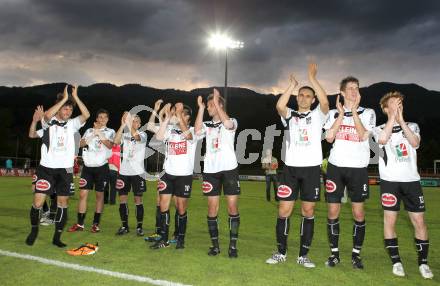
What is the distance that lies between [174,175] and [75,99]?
217 centimetres

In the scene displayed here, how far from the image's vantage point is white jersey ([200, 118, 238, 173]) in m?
6.68

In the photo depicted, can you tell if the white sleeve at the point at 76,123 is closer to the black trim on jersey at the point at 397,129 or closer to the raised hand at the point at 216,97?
the raised hand at the point at 216,97

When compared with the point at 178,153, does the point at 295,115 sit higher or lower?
higher

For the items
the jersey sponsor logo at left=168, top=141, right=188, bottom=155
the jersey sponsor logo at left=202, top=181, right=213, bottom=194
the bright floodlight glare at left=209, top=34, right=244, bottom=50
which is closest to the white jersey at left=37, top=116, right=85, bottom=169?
the jersey sponsor logo at left=168, top=141, right=188, bottom=155

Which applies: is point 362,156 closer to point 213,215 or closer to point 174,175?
point 213,215

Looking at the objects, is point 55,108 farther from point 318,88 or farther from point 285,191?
point 318,88

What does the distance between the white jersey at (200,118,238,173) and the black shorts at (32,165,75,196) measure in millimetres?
2476

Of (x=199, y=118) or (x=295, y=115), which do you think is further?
(x=199, y=118)

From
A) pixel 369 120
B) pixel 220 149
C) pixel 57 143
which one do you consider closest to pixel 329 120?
pixel 369 120

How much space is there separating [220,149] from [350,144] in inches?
79.0

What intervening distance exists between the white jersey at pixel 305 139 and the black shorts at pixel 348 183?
301mm

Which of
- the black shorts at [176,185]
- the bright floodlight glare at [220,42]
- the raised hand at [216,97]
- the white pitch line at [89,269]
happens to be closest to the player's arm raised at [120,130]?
the black shorts at [176,185]

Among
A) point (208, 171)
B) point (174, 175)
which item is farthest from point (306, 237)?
point (174, 175)

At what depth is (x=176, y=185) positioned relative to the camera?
723cm
